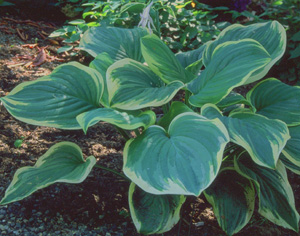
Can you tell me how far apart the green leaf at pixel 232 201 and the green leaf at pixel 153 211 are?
0.17 meters

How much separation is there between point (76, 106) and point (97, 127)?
2.56ft

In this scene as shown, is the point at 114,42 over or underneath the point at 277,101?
over

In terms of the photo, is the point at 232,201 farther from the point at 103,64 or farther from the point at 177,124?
the point at 103,64

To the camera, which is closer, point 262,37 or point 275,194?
point 275,194

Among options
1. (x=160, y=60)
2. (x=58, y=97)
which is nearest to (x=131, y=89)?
(x=160, y=60)

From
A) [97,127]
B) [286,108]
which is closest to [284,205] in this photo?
[286,108]

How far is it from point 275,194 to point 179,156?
1.92ft

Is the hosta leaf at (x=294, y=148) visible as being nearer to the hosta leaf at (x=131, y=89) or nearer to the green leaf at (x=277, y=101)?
the green leaf at (x=277, y=101)

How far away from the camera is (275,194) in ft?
5.50

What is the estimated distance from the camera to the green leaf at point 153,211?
1.55 m

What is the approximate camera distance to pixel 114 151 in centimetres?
223

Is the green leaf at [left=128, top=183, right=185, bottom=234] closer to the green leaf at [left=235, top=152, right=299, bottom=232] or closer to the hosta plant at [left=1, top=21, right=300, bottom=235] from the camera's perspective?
the hosta plant at [left=1, top=21, right=300, bottom=235]

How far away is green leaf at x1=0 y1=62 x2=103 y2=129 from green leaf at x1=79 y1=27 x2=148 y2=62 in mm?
250

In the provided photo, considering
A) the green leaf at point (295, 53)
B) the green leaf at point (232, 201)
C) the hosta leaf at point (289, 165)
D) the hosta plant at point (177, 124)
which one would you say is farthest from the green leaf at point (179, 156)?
the green leaf at point (295, 53)
